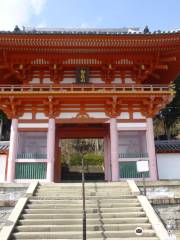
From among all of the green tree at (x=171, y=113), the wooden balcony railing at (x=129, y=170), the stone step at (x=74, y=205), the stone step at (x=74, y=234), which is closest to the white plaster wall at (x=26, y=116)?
the wooden balcony railing at (x=129, y=170)

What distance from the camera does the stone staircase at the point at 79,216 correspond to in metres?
9.59

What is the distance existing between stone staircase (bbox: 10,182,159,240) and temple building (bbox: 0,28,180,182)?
308cm

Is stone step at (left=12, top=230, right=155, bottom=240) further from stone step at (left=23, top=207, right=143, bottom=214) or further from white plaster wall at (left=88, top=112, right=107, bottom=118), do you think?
white plaster wall at (left=88, top=112, right=107, bottom=118)

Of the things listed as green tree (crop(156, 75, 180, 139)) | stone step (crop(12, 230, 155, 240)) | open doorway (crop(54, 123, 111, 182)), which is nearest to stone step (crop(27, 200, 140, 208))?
stone step (crop(12, 230, 155, 240))

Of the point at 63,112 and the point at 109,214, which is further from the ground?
the point at 63,112

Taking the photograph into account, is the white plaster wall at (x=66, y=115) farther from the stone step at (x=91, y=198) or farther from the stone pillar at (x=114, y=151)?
the stone step at (x=91, y=198)

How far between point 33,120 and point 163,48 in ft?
27.0

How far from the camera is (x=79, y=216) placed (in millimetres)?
10609

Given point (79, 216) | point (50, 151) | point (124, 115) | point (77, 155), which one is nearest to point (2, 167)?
point (50, 151)

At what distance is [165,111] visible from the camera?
3938cm

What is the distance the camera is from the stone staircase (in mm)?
9586

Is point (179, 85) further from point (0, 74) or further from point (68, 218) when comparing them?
point (68, 218)

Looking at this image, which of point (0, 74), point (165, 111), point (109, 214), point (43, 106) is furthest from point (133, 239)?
point (165, 111)

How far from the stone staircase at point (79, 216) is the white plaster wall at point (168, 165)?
4353 mm
